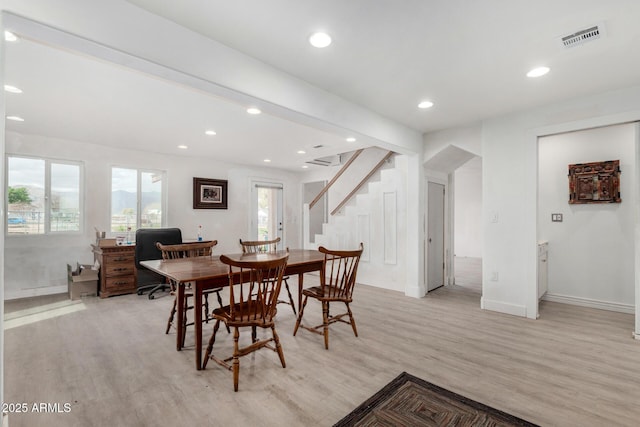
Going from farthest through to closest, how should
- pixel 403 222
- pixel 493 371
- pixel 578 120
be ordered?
pixel 403 222 → pixel 578 120 → pixel 493 371

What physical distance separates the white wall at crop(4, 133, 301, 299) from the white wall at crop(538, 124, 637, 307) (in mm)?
5719

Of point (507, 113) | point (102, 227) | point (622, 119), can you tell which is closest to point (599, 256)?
point (622, 119)

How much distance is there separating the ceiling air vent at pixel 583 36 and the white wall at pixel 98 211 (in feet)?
19.4

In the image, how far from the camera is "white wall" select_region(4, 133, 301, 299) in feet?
14.5

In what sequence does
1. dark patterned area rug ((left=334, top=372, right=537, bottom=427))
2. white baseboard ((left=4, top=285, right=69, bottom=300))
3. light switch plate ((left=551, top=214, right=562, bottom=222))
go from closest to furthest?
dark patterned area rug ((left=334, top=372, right=537, bottom=427)) → light switch plate ((left=551, top=214, right=562, bottom=222)) → white baseboard ((left=4, top=285, right=69, bottom=300))

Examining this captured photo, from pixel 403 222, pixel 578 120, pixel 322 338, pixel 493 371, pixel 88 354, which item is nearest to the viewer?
pixel 493 371

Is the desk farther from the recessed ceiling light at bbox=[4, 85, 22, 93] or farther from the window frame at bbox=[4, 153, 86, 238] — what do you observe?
the window frame at bbox=[4, 153, 86, 238]

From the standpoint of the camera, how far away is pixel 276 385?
2146mm

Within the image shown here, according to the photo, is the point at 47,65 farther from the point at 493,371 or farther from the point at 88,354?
the point at 493,371

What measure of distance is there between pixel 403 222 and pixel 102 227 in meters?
5.03

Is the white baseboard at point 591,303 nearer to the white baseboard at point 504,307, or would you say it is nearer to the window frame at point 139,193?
the white baseboard at point 504,307

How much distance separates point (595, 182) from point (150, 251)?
6.34 m

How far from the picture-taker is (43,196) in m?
4.64

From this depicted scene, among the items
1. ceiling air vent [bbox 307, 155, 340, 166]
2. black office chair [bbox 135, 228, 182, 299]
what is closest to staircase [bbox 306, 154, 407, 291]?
ceiling air vent [bbox 307, 155, 340, 166]
